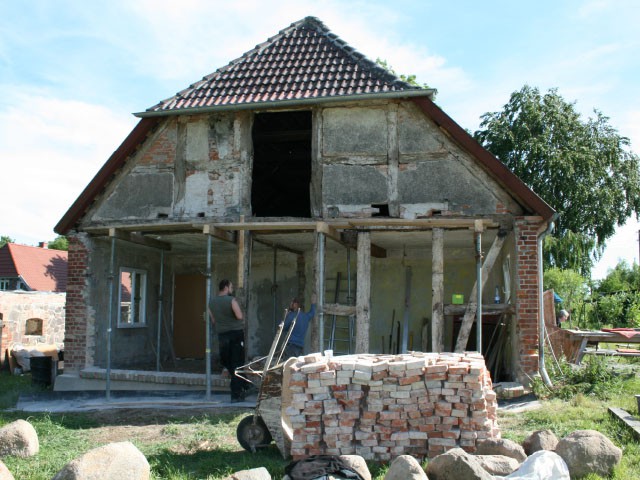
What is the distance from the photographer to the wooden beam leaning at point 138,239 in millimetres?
12125

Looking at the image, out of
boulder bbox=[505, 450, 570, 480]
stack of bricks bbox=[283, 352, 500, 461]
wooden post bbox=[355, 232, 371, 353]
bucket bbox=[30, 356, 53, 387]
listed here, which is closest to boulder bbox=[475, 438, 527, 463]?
stack of bricks bbox=[283, 352, 500, 461]

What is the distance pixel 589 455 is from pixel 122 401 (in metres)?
7.84

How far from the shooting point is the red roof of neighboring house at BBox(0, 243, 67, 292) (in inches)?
1286

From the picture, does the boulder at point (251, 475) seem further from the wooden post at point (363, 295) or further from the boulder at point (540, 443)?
the wooden post at point (363, 295)

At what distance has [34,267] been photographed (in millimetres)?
33938

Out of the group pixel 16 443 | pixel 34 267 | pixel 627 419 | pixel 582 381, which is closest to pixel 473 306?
pixel 582 381

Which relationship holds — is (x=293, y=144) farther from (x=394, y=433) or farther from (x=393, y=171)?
(x=394, y=433)

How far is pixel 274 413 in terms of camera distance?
281 inches

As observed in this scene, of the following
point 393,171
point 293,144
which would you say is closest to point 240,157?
point 393,171

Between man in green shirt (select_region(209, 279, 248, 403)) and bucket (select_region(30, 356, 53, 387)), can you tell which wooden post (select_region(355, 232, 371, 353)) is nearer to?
man in green shirt (select_region(209, 279, 248, 403))

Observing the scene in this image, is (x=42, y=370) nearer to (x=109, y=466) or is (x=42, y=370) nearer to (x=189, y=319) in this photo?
(x=189, y=319)

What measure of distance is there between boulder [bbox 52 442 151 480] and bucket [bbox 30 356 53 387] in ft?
26.7

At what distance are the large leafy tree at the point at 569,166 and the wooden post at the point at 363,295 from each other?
21499 mm

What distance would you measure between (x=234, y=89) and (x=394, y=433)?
24.7 feet
